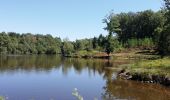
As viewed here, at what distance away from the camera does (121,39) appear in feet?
518

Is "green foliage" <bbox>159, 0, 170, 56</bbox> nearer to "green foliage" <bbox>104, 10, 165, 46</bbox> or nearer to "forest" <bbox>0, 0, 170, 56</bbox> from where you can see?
"forest" <bbox>0, 0, 170, 56</bbox>

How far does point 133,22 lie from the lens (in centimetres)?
15875

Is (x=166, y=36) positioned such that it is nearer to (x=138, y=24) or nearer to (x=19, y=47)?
(x=138, y=24)

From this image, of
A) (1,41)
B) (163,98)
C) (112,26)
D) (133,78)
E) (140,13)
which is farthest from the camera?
(1,41)

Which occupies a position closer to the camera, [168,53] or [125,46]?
[168,53]

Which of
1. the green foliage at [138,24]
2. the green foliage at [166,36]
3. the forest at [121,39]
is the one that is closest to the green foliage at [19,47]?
the forest at [121,39]

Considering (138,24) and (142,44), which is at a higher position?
(138,24)

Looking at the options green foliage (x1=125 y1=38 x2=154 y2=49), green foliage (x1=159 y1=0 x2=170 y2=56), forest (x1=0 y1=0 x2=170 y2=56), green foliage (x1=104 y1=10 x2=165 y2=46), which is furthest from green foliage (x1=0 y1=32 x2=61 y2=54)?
green foliage (x1=159 y1=0 x2=170 y2=56)

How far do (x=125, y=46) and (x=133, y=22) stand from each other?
29973 mm

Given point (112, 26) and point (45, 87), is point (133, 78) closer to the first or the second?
point (45, 87)

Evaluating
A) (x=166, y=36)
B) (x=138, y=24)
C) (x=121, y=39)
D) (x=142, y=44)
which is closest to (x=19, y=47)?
(x=121, y=39)

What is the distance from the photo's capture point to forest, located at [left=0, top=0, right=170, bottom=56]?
109 metres

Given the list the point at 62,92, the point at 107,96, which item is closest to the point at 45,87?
the point at 62,92

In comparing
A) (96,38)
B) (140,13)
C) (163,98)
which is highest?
(140,13)
